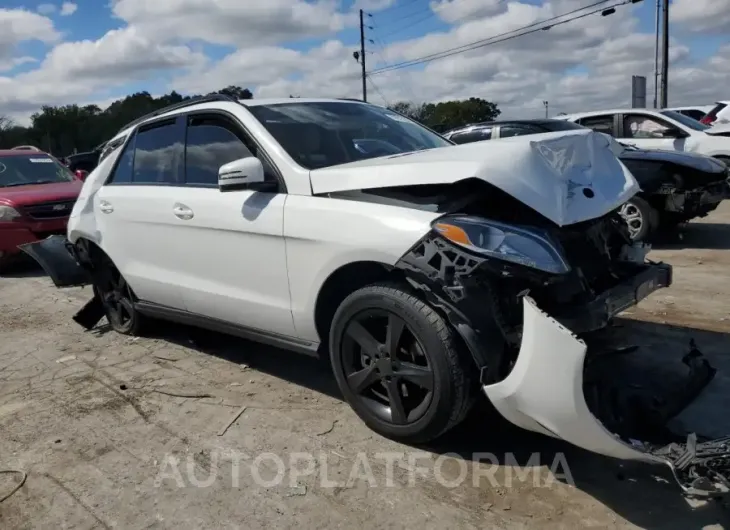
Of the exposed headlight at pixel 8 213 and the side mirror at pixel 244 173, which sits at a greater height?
the side mirror at pixel 244 173

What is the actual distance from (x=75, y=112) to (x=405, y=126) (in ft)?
165

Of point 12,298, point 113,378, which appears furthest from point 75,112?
point 113,378

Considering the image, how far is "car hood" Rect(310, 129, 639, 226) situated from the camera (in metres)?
2.95

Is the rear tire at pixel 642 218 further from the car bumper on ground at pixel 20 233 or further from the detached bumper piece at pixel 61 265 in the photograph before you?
the car bumper on ground at pixel 20 233

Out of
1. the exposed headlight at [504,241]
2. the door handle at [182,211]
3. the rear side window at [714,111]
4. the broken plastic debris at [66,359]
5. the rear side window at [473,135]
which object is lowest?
the broken plastic debris at [66,359]

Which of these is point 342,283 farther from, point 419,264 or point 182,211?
point 182,211

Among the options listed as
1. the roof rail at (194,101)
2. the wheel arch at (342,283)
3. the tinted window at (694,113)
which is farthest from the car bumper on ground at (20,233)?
the tinted window at (694,113)

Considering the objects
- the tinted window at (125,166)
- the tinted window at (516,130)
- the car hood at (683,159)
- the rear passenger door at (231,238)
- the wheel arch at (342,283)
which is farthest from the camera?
the tinted window at (516,130)

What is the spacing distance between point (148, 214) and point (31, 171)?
7.14 metres

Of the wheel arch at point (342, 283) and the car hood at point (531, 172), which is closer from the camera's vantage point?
the car hood at point (531, 172)

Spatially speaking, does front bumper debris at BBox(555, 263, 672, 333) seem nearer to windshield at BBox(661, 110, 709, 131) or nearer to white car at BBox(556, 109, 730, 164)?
white car at BBox(556, 109, 730, 164)

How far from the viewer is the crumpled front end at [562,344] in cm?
249

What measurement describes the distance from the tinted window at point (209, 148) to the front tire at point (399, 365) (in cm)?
132

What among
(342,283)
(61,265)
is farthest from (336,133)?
(61,265)
